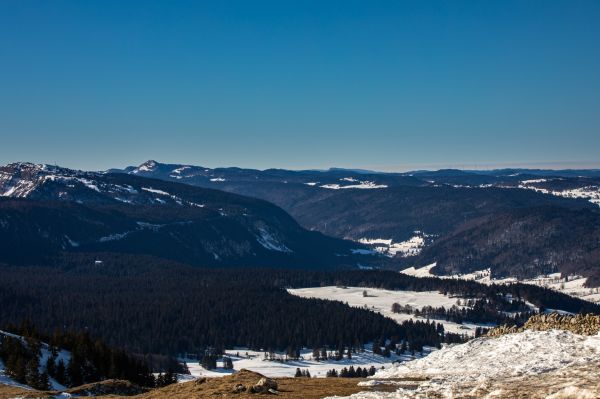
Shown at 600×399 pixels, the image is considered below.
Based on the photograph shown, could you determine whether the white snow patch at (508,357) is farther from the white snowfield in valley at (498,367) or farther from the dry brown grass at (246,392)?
the dry brown grass at (246,392)

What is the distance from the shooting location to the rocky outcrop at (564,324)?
62406 mm

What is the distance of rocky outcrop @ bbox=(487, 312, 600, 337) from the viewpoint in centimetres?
6241

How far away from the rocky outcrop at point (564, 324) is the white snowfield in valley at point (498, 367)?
4.96ft

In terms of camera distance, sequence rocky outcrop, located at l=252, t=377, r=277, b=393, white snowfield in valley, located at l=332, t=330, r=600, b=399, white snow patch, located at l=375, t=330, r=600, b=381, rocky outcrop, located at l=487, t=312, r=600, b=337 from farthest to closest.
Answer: rocky outcrop, located at l=487, t=312, r=600, b=337, white snow patch, located at l=375, t=330, r=600, b=381, rocky outcrop, located at l=252, t=377, r=277, b=393, white snowfield in valley, located at l=332, t=330, r=600, b=399

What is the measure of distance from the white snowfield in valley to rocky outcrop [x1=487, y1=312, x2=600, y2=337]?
1.51 meters

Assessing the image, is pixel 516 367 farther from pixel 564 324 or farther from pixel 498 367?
pixel 564 324

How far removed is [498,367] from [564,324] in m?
14.0

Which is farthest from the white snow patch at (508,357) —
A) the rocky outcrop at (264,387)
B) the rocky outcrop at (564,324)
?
the rocky outcrop at (264,387)

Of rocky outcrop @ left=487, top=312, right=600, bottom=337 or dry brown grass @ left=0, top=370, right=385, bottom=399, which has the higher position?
rocky outcrop @ left=487, top=312, right=600, bottom=337

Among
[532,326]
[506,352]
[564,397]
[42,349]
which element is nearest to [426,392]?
[564,397]

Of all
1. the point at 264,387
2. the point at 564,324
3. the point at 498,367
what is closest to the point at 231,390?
the point at 264,387

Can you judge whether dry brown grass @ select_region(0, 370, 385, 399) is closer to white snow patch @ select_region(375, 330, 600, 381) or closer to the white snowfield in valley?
the white snowfield in valley

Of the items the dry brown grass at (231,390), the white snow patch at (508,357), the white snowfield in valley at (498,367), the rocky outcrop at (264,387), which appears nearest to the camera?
the white snowfield in valley at (498,367)

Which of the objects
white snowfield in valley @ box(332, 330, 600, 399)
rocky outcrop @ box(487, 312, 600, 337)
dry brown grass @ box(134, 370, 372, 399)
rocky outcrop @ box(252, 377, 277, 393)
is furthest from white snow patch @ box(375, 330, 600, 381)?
rocky outcrop @ box(252, 377, 277, 393)
